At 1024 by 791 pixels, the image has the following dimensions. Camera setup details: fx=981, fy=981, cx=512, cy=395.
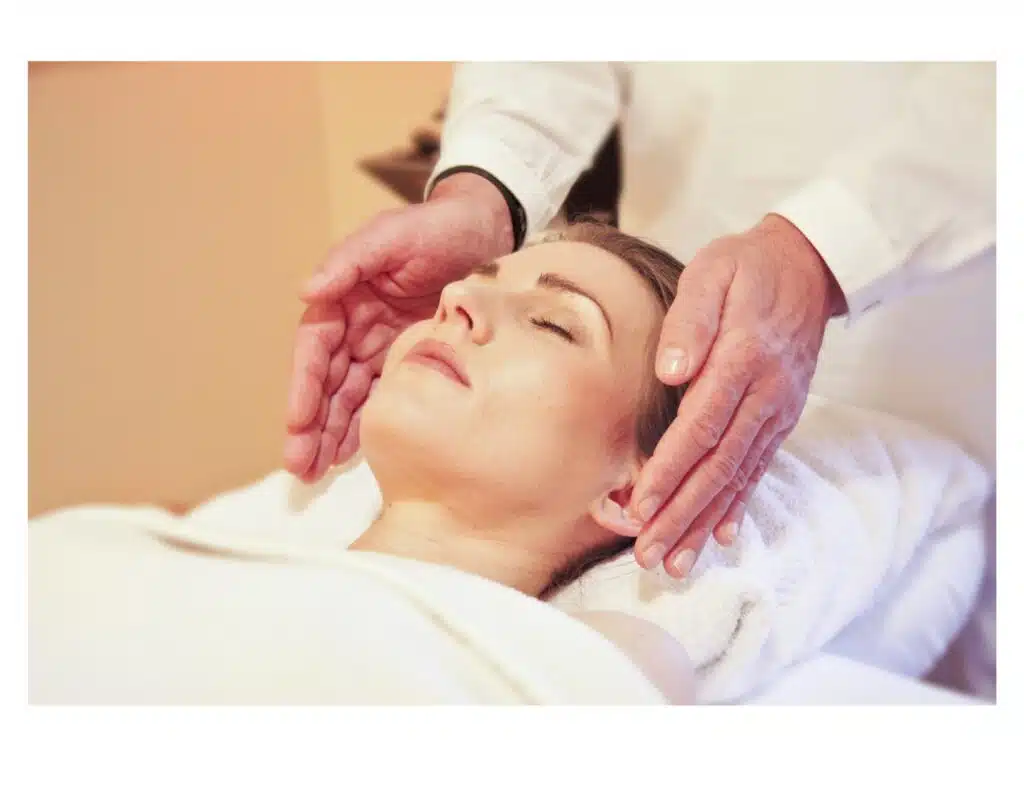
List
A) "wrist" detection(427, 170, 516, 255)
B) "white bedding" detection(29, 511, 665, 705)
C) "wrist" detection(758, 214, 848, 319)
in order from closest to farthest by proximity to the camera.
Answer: "white bedding" detection(29, 511, 665, 705) → "wrist" detection(758, 214, 848, 319) → "wrist" detection(427, 170, 516, 255)

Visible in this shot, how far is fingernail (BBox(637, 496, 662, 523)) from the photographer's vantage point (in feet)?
2.16

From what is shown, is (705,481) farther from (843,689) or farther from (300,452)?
(300,452)

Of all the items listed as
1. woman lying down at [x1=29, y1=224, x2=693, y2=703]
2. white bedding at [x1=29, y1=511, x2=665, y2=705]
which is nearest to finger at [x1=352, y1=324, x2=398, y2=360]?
woman lying down at [x1=29, y1=224, x2=693, y2=703]

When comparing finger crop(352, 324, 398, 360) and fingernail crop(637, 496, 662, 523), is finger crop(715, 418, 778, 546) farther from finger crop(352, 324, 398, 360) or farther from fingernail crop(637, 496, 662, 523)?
finger crop(352, 324, 398, 360)

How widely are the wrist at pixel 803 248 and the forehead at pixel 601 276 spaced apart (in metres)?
0.10

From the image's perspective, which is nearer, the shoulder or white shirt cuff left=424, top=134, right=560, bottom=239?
the shoulder

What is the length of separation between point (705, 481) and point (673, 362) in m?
0.09

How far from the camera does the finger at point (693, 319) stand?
0.66 metres

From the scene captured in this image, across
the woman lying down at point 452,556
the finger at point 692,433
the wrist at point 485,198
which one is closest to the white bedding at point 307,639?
the woman lying down at point 452,556

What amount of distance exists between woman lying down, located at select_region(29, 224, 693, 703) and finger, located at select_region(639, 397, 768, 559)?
0.17 feet

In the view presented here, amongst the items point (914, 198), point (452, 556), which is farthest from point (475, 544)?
point (914, 198)

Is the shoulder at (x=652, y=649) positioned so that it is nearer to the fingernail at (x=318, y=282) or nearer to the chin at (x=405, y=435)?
the chin at (x=405, y=435)
